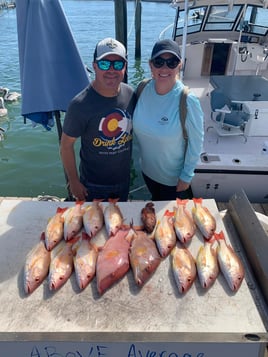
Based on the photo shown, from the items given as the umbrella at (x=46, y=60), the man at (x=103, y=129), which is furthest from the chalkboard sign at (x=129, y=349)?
the umbrella at (x=46, y=60)

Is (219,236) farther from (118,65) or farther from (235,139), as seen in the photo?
(235,139)

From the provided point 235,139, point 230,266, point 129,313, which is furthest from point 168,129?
point 235,139

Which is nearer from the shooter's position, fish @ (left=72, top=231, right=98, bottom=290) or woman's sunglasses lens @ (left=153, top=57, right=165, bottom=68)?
fish @ (left=72, top=231, right=98, bottom=290)

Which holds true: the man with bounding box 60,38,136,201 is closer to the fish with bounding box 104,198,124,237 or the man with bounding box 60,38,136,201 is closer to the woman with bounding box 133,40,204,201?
the woman with bounding box 133,40,204,201

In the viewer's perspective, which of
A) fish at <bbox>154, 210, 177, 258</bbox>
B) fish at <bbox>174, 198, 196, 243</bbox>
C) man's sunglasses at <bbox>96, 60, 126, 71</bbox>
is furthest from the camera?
man's sunglasses at <bbox>96, 60, 126, 71</bbox>

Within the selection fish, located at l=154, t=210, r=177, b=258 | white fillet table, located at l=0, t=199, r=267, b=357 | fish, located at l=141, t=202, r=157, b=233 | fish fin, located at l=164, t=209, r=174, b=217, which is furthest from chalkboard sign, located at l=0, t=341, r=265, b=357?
fish fin, located at l=164, t=209, r=174, b=217

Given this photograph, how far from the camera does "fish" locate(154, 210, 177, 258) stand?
2.20 m

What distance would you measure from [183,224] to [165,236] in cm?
20

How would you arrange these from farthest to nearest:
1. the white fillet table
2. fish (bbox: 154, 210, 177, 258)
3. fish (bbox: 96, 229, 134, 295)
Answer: fish (bbox: 154, 210, 177, 258), fish (bbox: 96, 229, 134, 295), the white fillet table

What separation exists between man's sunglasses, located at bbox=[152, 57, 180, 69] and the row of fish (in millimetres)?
1152

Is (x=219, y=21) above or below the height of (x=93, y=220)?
above

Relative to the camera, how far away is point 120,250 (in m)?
2.14

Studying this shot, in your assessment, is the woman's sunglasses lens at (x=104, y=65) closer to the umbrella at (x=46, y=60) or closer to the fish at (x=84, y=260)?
the umbrella at (x=46, y=60)

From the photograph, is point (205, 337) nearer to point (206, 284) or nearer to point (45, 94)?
point (206, 284)
